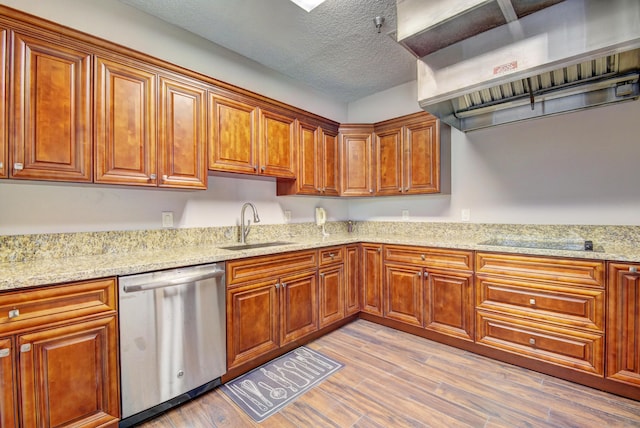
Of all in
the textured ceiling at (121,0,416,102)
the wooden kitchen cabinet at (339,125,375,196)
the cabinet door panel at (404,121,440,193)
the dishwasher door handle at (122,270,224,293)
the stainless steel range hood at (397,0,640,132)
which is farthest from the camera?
the wooden kitchen cabinet at (339,125,375,196)

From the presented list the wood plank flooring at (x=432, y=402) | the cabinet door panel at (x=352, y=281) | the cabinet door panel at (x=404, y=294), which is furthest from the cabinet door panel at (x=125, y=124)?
the cabinet door panel at (x=404, y=294)

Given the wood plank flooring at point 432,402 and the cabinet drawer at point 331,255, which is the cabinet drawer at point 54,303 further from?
the cabinet drawer at point 331,255

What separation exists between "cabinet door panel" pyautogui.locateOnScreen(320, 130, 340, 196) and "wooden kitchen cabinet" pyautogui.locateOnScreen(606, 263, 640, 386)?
92.1 inches

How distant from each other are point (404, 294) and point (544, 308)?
43.1 inches

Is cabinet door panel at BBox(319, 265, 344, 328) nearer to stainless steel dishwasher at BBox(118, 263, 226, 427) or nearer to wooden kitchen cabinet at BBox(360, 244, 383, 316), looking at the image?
wooden kitchen cabinet at BBox(360, 244, 383, 316)

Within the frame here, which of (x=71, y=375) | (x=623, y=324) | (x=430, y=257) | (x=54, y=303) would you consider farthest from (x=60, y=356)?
(x=623, y=324)

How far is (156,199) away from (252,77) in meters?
1.56

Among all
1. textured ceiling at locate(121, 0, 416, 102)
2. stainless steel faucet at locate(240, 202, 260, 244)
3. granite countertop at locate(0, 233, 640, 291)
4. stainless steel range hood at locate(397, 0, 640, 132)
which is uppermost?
textured ceiling at locate(121, 0, 416, 102)

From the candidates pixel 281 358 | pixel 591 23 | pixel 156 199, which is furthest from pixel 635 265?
pixel 156 199

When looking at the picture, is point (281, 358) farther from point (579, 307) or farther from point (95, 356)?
point (579, 307)

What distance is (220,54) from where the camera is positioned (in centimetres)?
269

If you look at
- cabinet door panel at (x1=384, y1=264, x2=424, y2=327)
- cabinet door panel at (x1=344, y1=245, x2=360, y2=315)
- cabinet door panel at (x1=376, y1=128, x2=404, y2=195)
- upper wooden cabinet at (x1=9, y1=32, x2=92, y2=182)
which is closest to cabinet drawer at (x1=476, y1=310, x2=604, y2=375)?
cabinet door panel at (x1=384, y1=264, x2=424, y2=327)

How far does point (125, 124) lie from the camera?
185cm

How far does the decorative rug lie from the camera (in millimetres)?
1829
